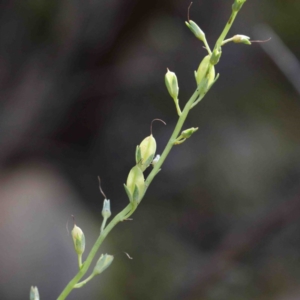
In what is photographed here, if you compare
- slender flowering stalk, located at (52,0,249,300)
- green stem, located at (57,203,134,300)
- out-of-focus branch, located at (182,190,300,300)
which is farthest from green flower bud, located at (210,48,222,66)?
out-of-focus branch, located at (182,190,300,300)

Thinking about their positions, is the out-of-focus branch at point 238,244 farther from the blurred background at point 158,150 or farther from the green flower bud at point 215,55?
the green flower bud at point 215,55

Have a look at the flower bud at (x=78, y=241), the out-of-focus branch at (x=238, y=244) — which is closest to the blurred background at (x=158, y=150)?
the out-of-focus branch at (x=238, y=244)

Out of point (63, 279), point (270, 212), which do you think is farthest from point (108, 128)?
point (270, 212)

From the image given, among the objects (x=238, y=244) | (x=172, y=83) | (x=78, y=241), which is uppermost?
(x=172, y=83)

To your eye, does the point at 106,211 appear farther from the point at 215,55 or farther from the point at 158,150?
the point at 158,150

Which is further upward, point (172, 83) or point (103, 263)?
point (172, 83)

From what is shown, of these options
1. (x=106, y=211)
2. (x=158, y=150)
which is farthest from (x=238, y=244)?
→ (x=106, y=211)
